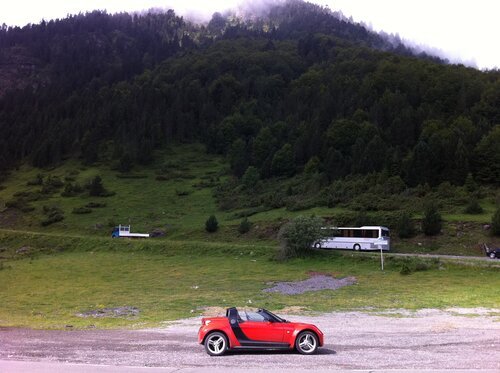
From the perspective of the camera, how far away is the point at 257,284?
4481 cm

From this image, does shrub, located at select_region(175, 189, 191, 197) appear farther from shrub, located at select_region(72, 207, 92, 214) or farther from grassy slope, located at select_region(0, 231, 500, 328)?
grassy slope, located at select_region(0, 231, 500, 328)

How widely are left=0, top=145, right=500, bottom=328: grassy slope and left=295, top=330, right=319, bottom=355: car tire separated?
1323 centimetres

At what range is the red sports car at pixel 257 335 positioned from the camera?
16.6m

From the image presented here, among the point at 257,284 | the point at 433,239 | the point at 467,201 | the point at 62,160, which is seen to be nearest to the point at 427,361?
the point at 257,284

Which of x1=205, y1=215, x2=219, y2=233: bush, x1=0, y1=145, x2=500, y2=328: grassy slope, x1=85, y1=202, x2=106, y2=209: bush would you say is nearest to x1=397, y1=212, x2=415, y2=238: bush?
x1=0, y1=145, x2=500, y2=328: grassy slope

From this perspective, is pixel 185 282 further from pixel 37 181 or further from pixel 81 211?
pixel 37 181

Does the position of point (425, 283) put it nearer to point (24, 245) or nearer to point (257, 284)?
point (257, 284)

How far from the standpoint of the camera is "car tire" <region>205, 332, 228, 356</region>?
16.7m

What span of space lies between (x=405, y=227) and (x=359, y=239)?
26.0 ft

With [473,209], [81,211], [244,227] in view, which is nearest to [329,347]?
[244,227]

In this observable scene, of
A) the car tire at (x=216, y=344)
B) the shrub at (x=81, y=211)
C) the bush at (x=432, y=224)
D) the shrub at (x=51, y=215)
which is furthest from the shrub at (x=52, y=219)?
the car tire at (x=216, y=344)

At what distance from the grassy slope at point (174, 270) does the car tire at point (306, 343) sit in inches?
521

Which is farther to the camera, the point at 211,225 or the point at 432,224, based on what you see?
the point at 211,225

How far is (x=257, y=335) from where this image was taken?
16609 millimetres
